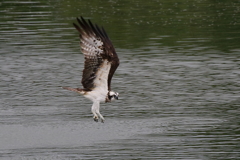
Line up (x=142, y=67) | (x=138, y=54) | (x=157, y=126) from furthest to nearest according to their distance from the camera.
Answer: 1. (x=138, y=54)
2. (x=142, y=67)
3. (x=157, y=126)

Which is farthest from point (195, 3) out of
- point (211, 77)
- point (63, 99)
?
point (63, 99)

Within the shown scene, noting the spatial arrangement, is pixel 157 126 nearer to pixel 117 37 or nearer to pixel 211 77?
pixel 211 77

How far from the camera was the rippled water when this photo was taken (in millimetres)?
12469

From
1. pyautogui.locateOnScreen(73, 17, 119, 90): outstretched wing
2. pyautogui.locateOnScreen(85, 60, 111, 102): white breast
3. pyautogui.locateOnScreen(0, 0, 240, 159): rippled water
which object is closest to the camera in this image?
pyautogui.locateOnScreen(73, 17, 119, 90): outstretched wing

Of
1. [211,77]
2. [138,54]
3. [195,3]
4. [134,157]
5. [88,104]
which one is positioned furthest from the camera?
[195,3]

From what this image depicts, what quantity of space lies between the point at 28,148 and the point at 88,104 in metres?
3.36

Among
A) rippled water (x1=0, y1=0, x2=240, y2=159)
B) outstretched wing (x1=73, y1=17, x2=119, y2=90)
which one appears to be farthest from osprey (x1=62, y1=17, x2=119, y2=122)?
rippled water (x1=0, y1=0, x2=240, y2=159)

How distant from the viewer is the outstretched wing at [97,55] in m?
11.6

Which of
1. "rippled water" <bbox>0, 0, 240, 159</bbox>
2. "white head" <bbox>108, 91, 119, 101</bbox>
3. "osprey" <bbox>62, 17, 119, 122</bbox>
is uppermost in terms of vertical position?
"osprey" <bbox>62, 17, 119, 122</bbox>

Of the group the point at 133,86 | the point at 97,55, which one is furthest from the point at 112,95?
the point at 133,86

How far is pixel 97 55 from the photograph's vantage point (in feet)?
38.5

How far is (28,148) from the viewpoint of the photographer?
1234cm

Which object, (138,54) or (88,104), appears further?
(138,54)

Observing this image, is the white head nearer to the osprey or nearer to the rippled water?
the osprey
